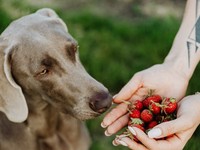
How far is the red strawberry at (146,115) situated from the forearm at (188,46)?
47 centimetres

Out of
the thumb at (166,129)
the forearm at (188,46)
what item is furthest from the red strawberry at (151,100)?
the forearm at (188,46)

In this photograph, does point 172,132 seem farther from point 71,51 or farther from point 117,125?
point 71,51

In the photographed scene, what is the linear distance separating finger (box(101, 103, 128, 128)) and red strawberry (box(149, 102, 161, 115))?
232 millimetres

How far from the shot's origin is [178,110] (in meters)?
2.81

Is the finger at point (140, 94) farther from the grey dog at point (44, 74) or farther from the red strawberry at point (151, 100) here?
the grey dog at point (44, 74)

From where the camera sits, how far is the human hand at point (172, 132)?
8.57ft

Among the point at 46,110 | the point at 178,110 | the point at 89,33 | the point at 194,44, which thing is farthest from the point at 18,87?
the point at 89,33

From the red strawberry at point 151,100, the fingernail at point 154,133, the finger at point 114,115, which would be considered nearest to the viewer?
the fingernail at point 154,133

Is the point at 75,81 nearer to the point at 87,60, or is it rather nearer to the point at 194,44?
the point at 194,44

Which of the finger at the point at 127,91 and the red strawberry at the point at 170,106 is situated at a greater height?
the red strawberry at the point at 170,106

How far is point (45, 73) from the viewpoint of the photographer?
2.76 m

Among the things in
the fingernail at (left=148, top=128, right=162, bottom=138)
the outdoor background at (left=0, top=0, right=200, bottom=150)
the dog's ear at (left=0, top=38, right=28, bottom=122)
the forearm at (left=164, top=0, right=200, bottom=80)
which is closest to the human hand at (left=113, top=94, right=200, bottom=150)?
the fingernail at (left=148, top=128, right=162, bottom=138)

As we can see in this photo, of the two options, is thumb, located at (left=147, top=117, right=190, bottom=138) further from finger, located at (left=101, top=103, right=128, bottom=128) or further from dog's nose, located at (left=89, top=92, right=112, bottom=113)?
finger, located at (left=101, top=103, right=128, bottom=128)

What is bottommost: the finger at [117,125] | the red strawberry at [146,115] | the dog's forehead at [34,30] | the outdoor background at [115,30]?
the outdoor background at [115,30]
